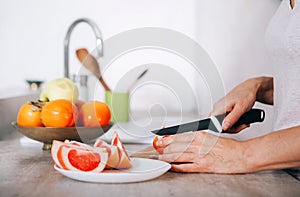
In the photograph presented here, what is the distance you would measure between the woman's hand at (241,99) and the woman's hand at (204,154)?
133 millimetres

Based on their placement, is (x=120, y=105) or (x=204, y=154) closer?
(x=204, y=154)

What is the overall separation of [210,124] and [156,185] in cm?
23

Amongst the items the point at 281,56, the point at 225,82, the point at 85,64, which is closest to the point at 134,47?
the point at 281,56

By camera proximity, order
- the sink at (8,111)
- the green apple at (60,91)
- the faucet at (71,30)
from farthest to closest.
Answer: the faucet at (71,30) → the sink at (8,111) → the green apple at (60,91)

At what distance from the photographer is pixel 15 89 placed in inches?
74.2

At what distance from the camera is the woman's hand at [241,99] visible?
1.07 m

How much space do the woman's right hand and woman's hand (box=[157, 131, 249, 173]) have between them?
0.13 metres

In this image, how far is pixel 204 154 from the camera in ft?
2.97

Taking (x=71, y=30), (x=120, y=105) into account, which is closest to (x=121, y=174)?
(x=120, y=105)

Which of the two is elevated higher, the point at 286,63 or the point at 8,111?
the point at 286,63

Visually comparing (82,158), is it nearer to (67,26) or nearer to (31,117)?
(31,117)

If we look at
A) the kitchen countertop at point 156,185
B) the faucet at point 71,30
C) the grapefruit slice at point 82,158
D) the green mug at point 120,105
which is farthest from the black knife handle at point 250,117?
the faucet at point 71,30

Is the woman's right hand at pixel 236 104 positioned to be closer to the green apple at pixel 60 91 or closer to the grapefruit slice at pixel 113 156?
the grapefruit slice at pixel 113 156

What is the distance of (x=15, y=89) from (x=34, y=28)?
0.86ft
